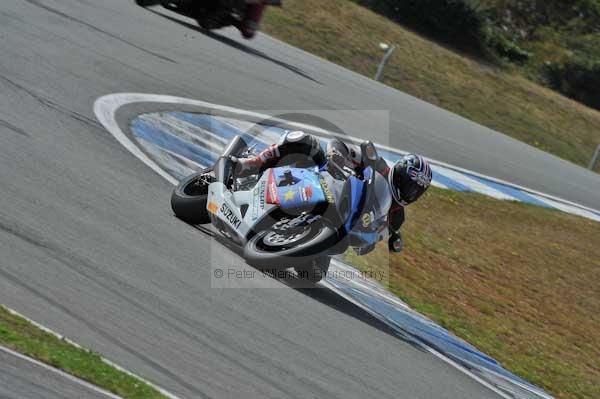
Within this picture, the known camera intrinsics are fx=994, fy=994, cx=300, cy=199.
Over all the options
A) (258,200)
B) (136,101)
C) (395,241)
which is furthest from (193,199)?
(136,101)

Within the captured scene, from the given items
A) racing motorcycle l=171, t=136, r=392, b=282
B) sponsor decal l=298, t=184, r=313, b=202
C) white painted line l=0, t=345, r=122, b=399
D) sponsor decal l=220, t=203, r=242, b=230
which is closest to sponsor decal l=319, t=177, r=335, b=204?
racing motorcycle l=171, t=136, r=392, b=282

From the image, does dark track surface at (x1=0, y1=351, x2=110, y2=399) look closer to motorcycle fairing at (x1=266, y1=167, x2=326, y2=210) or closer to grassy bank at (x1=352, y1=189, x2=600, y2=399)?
motorcycle fairing at (x1=266, y1=167, x2=326, y2=210)

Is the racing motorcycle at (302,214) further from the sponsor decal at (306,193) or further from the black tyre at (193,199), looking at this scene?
the black tyre at (193,199)

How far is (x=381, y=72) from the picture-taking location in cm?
2231

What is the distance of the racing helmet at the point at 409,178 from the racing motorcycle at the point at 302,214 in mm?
72

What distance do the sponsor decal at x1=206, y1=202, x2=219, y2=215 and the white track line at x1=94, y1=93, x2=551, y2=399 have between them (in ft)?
3.87

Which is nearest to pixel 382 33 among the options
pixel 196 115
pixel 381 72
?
pixel 381 72

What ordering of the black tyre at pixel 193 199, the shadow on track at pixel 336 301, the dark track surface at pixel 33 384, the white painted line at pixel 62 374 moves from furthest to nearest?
1. the black tyre at pixel 193 199
2. the shadow on track at pixel 336 301
3. the white painted line at pixel 62 374
4. the dark track surface at pixel 33 384

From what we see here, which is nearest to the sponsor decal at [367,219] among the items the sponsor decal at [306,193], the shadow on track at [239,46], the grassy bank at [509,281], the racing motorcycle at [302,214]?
the racing motorcycle at [302,214]

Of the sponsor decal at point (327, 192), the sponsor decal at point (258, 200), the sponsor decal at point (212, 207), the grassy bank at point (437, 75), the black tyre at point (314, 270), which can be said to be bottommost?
the grassy bank at point (437, 75)

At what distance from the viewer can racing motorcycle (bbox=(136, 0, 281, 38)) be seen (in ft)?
52.6

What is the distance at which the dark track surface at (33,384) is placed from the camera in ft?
14.1

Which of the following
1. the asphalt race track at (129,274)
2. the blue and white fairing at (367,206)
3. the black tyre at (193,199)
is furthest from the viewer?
the black tyre at (193,199)

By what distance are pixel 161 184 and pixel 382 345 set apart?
274 cm
